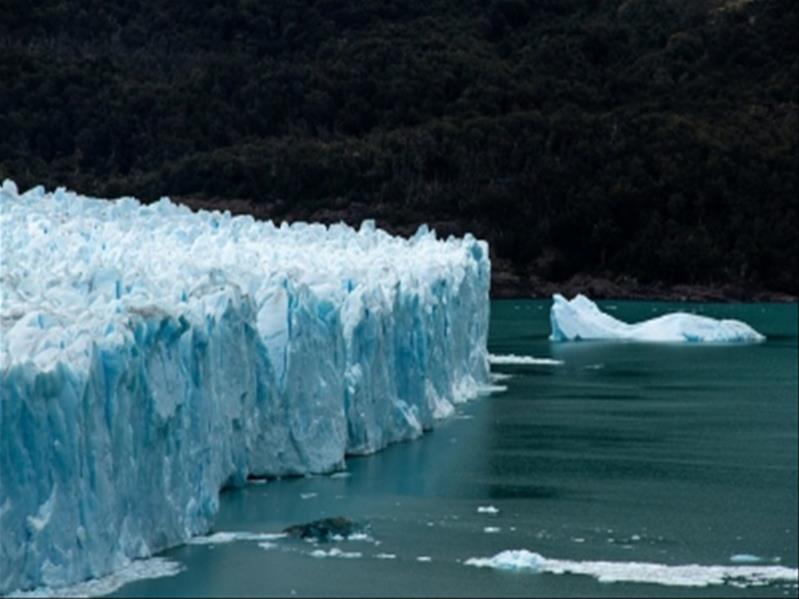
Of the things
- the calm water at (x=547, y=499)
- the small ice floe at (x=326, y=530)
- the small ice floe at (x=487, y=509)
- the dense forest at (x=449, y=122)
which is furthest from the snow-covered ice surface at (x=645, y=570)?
the dense forest at (x=449, y=122)

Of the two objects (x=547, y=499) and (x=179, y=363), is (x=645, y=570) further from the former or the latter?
(x=179, y=363)

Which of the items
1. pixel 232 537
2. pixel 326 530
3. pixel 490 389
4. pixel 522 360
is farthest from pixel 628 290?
pixel 232 537

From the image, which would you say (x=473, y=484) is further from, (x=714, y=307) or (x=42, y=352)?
(x=714, y=307)

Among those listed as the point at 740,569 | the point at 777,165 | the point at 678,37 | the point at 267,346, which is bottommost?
the point at 740,569

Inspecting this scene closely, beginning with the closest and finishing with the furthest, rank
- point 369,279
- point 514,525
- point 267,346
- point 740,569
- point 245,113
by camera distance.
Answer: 1. point 740,569
2. point 514,525
3. point 267,346
4. point 369,279
5. point 245,113

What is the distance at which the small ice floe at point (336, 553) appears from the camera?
40.8ft

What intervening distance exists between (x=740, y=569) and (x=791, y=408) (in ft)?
35.0

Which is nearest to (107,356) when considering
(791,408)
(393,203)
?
(791,408)

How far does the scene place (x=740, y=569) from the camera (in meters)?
12.3

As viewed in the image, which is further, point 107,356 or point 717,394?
point 717,394

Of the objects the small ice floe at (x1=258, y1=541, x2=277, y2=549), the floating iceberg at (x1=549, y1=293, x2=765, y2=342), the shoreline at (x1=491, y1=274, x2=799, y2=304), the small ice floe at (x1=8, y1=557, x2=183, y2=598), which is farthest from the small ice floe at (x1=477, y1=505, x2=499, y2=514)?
the shoreline at (x1=491, y1=274, x2=799, y2=304)

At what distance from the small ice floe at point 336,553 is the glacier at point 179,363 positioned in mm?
800

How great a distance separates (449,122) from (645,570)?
137ft

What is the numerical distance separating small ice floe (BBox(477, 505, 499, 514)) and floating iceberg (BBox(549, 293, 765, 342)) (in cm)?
1956
